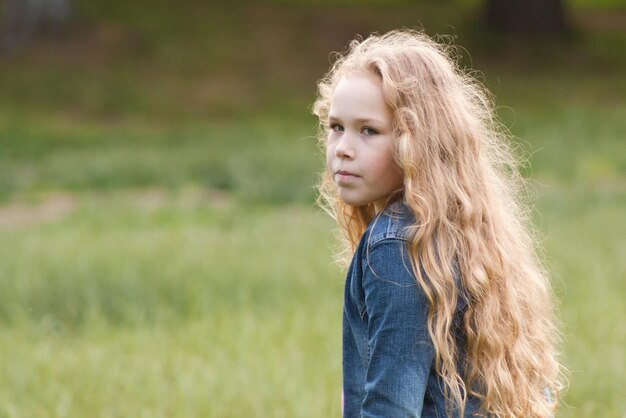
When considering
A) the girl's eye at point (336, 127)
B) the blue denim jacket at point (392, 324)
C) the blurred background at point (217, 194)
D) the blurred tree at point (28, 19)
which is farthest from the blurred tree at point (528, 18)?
the blue denim jacket at point (392, 324)

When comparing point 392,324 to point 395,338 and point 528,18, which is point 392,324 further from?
point 528,18

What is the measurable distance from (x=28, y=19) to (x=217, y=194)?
8.92m

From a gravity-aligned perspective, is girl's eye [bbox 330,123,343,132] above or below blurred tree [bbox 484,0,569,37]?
above

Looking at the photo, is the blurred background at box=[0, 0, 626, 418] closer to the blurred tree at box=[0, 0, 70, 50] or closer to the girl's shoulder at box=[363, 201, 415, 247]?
the blurred tree at box=[0, 0, 70, 50]

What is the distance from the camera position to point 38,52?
1888cm

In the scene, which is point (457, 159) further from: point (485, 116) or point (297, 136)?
point (297, 136)

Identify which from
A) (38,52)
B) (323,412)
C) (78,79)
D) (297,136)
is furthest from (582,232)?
(38,52)

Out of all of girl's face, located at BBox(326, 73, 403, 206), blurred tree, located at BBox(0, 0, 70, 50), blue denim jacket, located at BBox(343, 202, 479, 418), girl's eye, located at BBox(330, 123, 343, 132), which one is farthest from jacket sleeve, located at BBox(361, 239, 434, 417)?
blurred tree, located at BBox(0, 0, 70, 50)

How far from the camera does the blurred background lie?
539 cm

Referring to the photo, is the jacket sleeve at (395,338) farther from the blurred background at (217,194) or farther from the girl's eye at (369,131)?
the blurred background at (217,194)

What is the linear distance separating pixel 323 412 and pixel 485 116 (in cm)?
218

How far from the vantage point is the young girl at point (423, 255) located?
2.45 meters

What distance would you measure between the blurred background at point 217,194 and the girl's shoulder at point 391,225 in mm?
2260

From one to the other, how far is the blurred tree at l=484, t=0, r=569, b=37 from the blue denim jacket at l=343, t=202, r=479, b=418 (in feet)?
63.1
